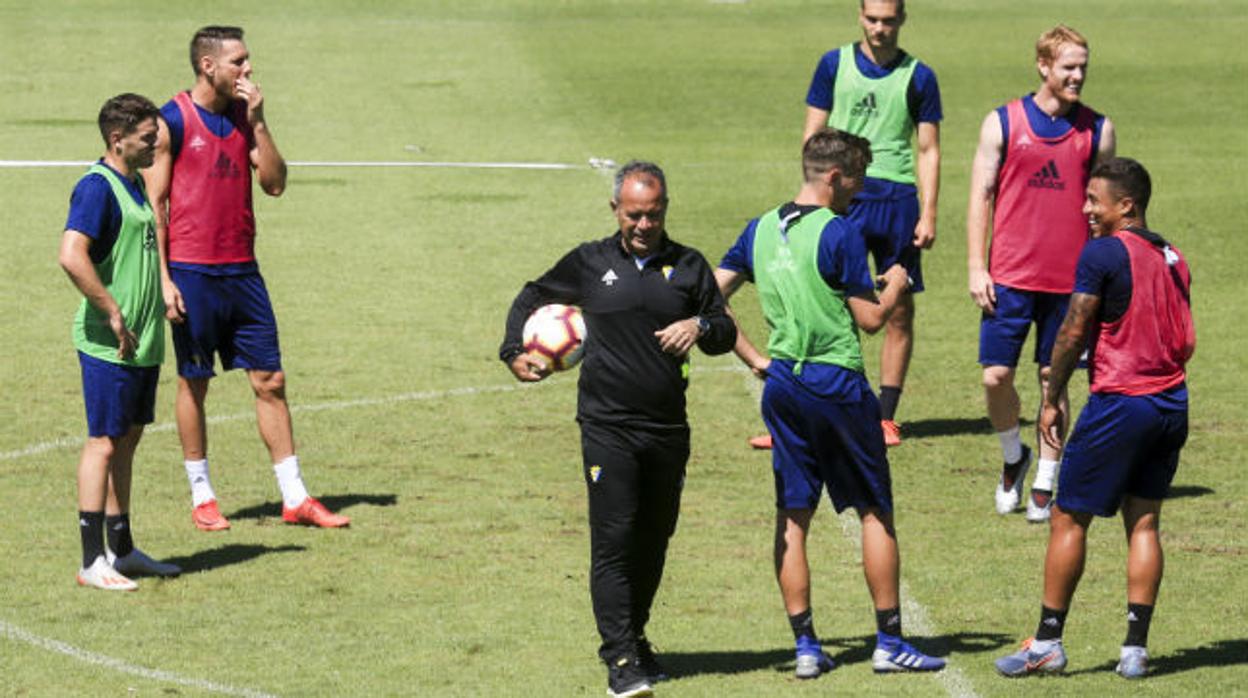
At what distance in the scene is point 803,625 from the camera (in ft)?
33.1

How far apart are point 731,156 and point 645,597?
16.8m

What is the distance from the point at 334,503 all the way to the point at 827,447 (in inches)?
166

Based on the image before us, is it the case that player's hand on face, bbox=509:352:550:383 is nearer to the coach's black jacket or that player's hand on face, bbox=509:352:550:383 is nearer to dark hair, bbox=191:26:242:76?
the coach's black jacket

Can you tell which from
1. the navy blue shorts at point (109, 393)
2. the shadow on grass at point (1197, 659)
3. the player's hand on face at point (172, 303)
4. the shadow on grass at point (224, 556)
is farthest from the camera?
the player's hand on face at point (172, 303)

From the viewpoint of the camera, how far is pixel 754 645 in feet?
35.0

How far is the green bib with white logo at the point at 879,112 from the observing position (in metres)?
14.5

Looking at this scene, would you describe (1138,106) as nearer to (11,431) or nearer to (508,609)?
(11,431)

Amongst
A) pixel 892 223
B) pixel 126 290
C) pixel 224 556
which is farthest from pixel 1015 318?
pixel 126 290

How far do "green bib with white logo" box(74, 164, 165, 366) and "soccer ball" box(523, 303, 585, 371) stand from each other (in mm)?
2434

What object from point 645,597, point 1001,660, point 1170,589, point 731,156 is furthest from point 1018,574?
point 731,156

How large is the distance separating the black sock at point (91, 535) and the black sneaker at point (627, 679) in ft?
10.0

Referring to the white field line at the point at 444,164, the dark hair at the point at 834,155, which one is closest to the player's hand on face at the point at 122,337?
the dark hair at the point at 834,155

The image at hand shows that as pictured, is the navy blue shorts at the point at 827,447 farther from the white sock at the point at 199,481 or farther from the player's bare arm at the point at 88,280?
the white sock at the point at 199,481

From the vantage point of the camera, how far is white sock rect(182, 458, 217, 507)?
1277cm
